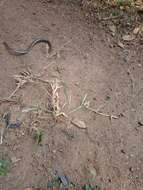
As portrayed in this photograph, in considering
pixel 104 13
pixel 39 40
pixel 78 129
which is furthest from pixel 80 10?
pixel 78 129

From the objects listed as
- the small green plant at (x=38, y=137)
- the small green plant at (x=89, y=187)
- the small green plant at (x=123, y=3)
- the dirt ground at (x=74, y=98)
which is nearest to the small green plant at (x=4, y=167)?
the dirt ground at (x=74, y=98)

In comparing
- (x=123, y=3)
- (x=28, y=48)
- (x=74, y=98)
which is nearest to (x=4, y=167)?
(x=74, y=98)

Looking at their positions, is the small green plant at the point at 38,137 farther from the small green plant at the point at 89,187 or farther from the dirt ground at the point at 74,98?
the small green plant at the point at 89,187

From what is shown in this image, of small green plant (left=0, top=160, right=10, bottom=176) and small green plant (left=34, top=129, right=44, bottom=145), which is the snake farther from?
small green plant (left=0, top=160, right=10, bottom=176)

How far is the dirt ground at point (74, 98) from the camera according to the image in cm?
329

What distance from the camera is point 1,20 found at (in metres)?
4.19

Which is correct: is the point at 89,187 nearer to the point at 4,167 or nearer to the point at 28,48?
the point at 4,167

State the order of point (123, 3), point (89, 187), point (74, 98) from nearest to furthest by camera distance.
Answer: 1. point (89, 187)
2. point (74, 98)
3. point (123, 3)

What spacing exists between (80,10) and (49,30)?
0.45m

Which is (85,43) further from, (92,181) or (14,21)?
(92,181)

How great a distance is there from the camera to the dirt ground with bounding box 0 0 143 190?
3.29m

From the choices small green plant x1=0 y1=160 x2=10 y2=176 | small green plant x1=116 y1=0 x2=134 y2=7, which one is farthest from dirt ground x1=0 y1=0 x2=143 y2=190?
small green plant x1=116 y1=0 x2=134 y2=7

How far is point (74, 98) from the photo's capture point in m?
3.71

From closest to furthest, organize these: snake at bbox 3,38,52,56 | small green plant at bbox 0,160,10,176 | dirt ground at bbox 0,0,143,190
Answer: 1. small green plant at bbox 0,160,10,176
2. dirt ground at bbox 0,0,143,190
3. snake at bbox 3,38,52,56
